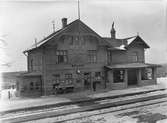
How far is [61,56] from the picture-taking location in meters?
17.4

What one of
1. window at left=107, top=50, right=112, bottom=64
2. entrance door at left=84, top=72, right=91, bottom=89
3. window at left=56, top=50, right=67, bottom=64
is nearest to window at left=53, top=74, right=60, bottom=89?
window at left=56, top=50, right=67, bottom=64

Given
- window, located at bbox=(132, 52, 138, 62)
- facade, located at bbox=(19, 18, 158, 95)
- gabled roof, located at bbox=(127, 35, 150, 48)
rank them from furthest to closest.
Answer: window, located at bbox=(132, 52, 138, 62) < gabled roof, located at bbox=(127, 35, 150, 48) < facade, located at bbox=(19, 18, 158, 95)

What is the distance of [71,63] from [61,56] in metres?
1.20

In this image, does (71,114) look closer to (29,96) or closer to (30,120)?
(30,120)

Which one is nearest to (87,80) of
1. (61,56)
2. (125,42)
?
(61,56)

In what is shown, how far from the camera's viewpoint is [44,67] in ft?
54.8

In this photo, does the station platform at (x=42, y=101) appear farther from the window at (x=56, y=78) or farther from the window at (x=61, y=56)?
the window at (x=61, y=56)

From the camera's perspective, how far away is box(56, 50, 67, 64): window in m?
17.3

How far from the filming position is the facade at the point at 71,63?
663 inches

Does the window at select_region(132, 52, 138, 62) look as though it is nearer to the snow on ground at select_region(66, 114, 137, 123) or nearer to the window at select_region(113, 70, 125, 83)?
the window at select_region(113, 70, 125, 83)

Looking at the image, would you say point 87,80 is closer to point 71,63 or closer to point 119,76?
point 71,63

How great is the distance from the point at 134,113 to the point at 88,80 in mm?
9430

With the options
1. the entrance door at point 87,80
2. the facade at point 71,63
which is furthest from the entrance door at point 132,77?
the entrance door at point 87,80

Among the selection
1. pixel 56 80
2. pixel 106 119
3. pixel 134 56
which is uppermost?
pixel 134 56
